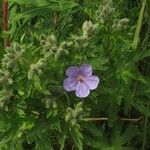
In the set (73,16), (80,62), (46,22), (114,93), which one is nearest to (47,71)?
(80,62)

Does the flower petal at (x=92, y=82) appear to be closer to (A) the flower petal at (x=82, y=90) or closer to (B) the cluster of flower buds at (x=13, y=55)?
(A) the flower petal at (x=82, y=90)

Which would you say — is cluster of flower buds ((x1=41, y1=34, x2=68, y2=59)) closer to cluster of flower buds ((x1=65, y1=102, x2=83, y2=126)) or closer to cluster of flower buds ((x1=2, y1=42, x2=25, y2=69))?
cluster of flower buds ((x1=2, y1=42, x2=25, y2=69))

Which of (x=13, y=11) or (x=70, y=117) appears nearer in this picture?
(x=70, y=117)

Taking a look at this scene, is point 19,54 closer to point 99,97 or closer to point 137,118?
point 99,97

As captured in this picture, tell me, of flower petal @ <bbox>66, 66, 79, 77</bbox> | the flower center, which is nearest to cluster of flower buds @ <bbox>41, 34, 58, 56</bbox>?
flower petal @ <bbox>66, 66, 79, 77</bbox>

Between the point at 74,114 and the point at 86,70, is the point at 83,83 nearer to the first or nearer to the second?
the point at 86,70
